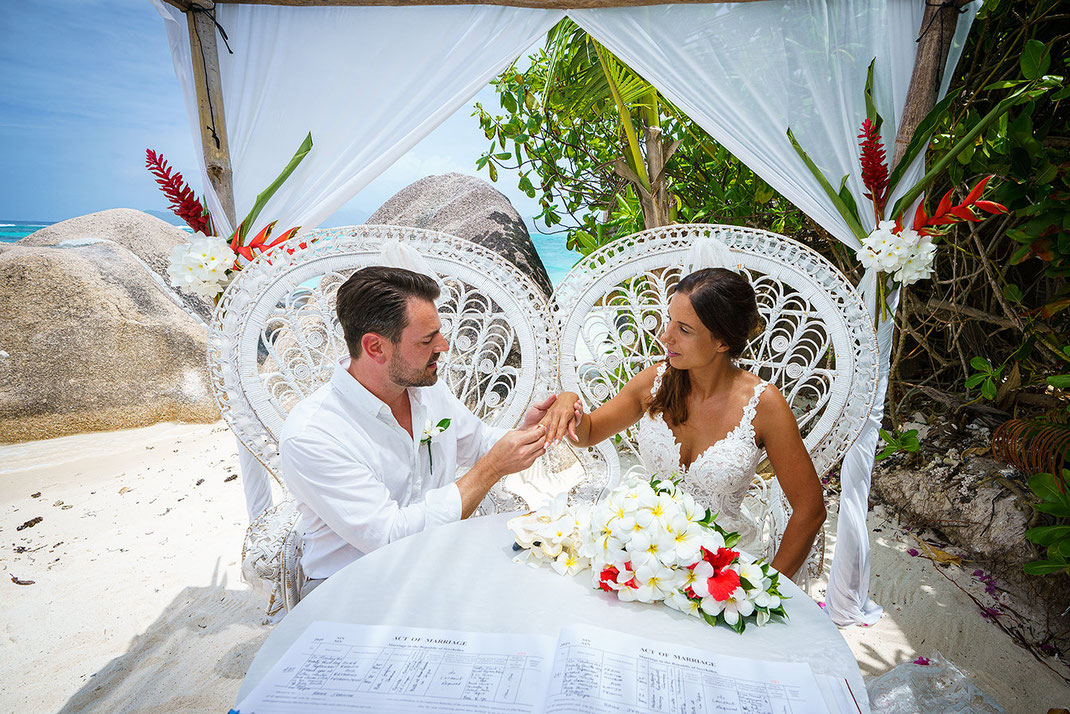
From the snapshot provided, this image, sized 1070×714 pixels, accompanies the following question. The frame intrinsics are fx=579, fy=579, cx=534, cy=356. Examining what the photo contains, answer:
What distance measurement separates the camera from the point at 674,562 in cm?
127

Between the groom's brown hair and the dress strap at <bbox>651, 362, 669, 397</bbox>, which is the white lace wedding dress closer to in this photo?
the dress strap at <bbox>651, 362, 669, 397</bbox>

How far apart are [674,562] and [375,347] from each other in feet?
3.80

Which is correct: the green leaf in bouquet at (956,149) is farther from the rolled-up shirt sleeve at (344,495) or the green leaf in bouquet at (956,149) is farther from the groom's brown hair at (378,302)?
the rolled-up shirt sleeve at (344,495)

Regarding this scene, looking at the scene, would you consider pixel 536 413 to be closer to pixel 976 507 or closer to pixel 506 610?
pixel 506 610

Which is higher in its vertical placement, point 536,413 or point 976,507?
point 536,413

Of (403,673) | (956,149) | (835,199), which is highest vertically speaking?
(956,149)

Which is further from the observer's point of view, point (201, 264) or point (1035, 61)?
point (201, 264)

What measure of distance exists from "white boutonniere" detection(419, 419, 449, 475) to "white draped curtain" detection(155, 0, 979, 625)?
1.41m

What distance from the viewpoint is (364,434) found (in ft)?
6.27

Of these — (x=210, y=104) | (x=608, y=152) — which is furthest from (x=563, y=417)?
(x=608, y=152)

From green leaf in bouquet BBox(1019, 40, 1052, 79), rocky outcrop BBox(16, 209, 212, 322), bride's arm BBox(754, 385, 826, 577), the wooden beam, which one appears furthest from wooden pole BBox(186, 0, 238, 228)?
rocky outcrop BBox(16, 209, 212, 322)

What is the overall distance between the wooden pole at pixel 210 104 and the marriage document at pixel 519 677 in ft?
8.11

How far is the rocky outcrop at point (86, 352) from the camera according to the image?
5.04m

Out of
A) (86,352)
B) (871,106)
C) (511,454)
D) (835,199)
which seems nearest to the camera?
(511,454)
